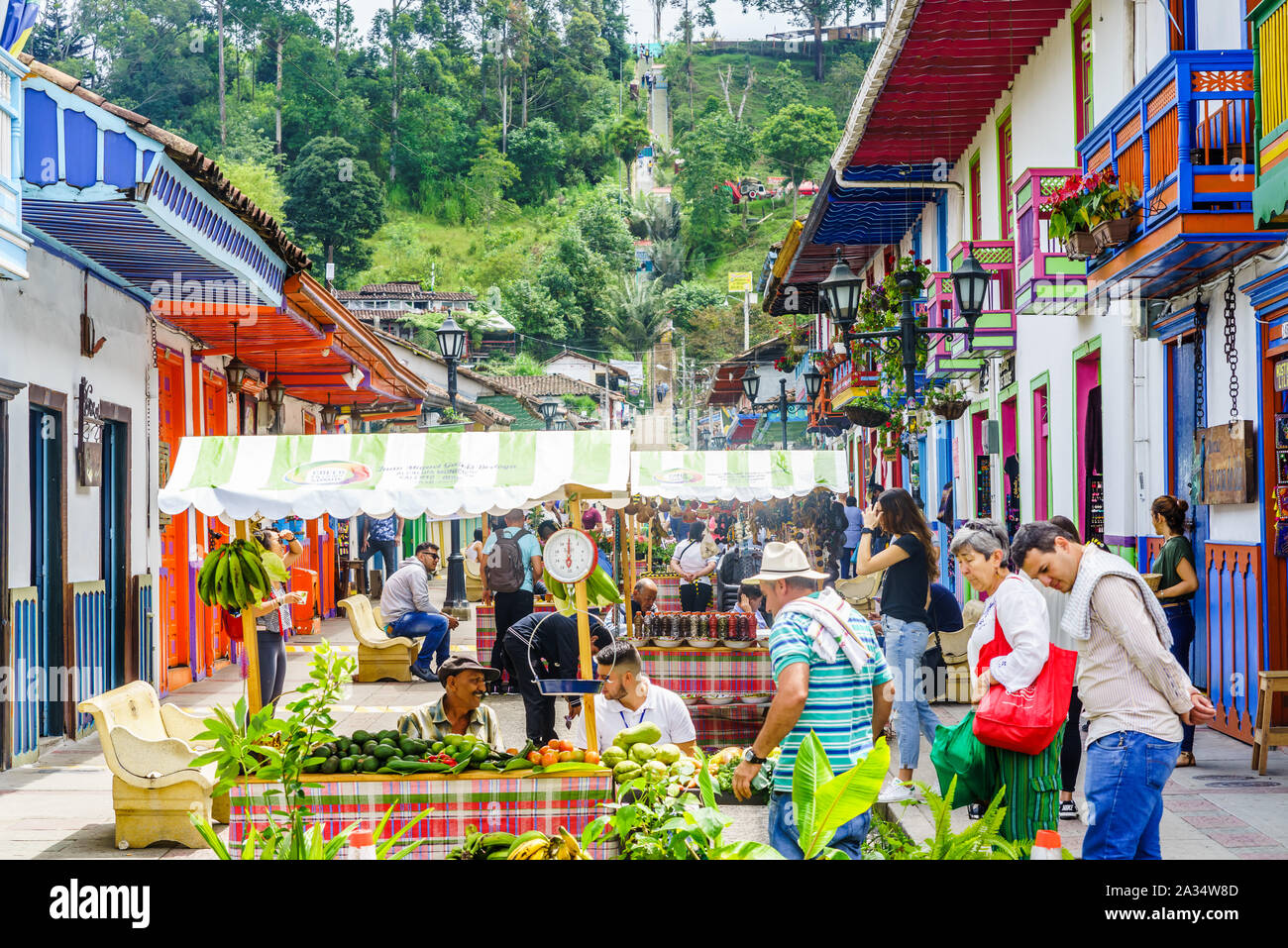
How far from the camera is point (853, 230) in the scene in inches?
967

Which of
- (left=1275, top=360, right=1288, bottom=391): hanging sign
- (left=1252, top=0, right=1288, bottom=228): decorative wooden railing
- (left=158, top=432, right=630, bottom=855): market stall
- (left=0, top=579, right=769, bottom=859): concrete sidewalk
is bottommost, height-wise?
(left=0, top=579, right=769, bottom=859): concrete sidewalk

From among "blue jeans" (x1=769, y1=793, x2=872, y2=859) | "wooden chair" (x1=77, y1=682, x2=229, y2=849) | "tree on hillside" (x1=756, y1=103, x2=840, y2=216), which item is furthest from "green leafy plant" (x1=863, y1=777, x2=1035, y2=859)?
"tree on hillside" (x1=756, y1=103, x2=840, y2=216)

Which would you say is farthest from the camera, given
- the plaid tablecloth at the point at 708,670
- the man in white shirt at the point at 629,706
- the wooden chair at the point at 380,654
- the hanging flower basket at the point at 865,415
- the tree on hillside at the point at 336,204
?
the tree on hillside at the point at 336,204

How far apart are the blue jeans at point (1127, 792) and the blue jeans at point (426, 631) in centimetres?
1066

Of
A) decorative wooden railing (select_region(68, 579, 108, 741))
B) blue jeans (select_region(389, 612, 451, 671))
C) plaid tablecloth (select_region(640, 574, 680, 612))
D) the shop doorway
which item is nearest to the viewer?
decorative wooden railing (select_region(68, 579, 108, 741))

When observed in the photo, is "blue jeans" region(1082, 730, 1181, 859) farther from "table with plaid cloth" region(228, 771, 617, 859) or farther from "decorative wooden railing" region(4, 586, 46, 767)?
"decorative wooden railing" region(4, 586, 46, 767)

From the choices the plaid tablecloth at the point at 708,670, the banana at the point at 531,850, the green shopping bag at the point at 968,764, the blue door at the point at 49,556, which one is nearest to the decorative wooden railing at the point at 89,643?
the blue door at the point at 49,556

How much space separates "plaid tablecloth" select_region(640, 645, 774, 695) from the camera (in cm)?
954

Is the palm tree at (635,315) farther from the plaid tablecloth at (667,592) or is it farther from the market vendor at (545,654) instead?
the market vendor at (545,654)

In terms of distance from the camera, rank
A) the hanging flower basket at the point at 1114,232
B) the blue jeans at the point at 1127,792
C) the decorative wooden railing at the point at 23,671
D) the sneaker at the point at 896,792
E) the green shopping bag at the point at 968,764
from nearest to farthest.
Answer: the blue jeans at the point at 1127,792
the green shopping bag at the point at 968,764
the sneaker at the point at 896,792
the decorative wooden railing at the point at 23,671
the hanging flower basket at the point at 1114,232

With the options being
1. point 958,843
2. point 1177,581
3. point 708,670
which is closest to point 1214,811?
point 1177,581

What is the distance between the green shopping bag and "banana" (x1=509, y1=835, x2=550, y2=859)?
1624 millimetres

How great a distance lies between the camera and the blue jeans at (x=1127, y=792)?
4.57 meters

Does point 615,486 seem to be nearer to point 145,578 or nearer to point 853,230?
point 145,578
